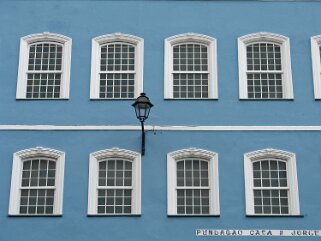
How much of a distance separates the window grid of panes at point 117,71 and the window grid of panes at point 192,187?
2714mm

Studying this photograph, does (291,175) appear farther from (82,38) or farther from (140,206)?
(82,38)

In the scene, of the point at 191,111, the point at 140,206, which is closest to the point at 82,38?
the point at 191,111

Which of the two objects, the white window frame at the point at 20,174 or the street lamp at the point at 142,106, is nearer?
the street lamp at the point at 142,106

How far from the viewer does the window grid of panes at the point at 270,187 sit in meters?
19.2

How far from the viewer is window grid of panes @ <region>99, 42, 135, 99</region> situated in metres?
20.4

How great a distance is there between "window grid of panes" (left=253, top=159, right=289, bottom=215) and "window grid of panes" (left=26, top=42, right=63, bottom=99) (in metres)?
6.38

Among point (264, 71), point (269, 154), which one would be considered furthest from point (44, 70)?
point (269, 154)

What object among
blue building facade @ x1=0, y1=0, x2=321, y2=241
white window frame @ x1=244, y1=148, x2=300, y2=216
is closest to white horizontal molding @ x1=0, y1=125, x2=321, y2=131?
blue building facade @ x1=0, y1=0, x2=321, y2=241

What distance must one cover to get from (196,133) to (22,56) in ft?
18.8

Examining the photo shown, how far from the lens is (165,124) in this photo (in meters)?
19.8

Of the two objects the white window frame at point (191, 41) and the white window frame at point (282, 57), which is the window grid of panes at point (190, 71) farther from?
the white window frame at point (282, 57)

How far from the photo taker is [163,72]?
20.4m

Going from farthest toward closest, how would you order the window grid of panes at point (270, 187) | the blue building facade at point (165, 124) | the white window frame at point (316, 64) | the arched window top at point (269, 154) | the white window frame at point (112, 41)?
the white window frame at point (112, 41) < the white window frame at point (316, 64) < the arched window top at point (269, 154) < the window grid of panes at point (270, 187) < the blue building facade at point (165, 124)

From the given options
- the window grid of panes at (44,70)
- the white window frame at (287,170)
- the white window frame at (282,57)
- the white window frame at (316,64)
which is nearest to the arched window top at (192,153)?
the white window frame at (287,170)
